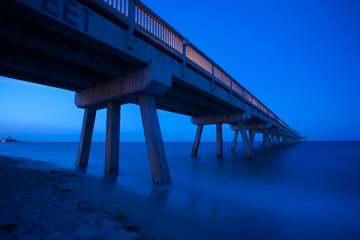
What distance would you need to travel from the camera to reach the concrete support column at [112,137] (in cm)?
927

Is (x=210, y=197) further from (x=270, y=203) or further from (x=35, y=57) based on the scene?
(x=35, y=57)

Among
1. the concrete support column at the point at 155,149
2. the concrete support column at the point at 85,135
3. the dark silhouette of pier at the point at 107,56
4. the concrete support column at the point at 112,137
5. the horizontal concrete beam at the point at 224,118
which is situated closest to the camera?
the dark silhouette of pier at the point at 107,56

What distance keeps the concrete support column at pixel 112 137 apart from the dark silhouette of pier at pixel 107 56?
50 millimetres

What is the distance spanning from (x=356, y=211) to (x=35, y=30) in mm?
11235

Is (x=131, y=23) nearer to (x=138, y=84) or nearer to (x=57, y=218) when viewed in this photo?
(x=138, y=84)

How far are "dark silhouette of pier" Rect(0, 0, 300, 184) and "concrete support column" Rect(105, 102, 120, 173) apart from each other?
0.16 ft

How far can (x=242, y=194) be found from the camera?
268 inches

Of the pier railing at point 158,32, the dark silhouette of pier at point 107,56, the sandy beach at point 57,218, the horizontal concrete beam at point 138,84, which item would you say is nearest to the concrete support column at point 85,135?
the dark silhouette of pier at point 107,56

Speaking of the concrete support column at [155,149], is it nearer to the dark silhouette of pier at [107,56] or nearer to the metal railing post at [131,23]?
the dark silhouette of pier at [107,56]

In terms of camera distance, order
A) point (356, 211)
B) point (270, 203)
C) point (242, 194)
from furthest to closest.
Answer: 1. point (242, 194)
2. point (270, 203)
3. point (356, 211)

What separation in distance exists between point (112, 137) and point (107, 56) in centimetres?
403

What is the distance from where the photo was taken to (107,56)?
7.52m

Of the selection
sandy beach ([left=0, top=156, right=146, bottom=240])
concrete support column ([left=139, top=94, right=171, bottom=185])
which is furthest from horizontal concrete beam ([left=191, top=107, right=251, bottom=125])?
sandy beach ([left=0, top=156, right=146, bottom=240])

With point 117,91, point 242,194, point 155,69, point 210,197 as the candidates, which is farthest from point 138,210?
point 117,91
